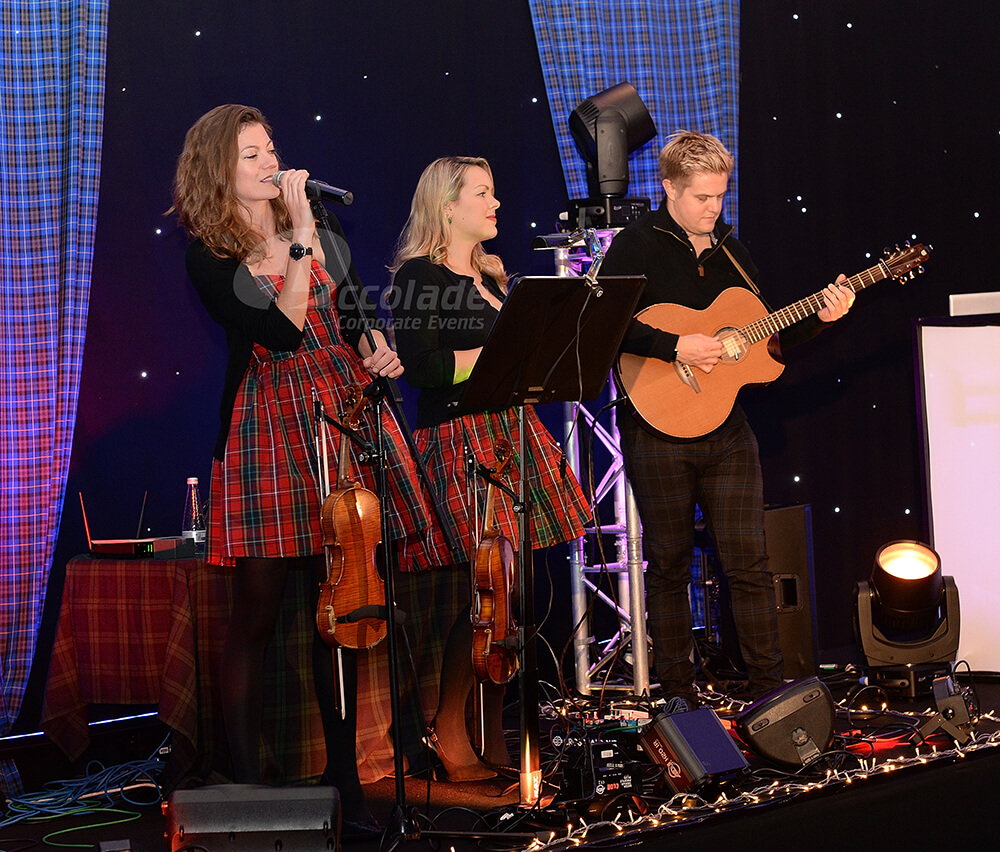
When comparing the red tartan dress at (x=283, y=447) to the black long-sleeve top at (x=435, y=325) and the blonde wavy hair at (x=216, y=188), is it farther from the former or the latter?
the black long-sleeve top at (x=435, y=325)

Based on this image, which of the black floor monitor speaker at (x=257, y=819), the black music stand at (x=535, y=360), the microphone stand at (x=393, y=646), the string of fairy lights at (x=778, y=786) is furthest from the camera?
the string of fairy lights at (x=778, y=786)

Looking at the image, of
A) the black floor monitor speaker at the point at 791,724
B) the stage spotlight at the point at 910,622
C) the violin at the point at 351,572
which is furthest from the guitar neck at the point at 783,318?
the violin at the point at 351,572

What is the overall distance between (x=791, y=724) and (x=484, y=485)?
3.78ft

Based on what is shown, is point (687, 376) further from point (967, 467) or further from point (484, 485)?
point (967, 467)

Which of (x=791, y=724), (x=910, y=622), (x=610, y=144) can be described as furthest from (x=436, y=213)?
(x=910, y=622)

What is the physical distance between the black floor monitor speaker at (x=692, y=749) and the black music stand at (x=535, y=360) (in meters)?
0.35

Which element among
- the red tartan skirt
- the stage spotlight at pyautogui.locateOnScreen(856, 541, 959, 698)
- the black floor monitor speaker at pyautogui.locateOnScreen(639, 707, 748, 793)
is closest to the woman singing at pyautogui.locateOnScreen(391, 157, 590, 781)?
the red tartan skirt

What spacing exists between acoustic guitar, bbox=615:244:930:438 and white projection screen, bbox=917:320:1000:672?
2.82 ft

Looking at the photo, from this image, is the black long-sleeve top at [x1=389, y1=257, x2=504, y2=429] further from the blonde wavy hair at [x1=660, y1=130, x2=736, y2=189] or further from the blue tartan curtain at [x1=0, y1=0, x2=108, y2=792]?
the blue tartan curtain at [x1=0, y1=0, x2=108, y2=792]

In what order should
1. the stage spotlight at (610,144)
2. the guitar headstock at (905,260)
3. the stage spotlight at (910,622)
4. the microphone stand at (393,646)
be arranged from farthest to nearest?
the stage spotlight at (610,144) → the stage spotlight at (910,622) → the guitar headstock at (905,260) → the microphone stand at (393,646)

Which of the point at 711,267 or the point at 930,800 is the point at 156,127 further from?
the point at 930,800

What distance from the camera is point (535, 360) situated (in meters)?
2.91

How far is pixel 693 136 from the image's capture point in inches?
153

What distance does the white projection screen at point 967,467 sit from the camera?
14.8 ft
